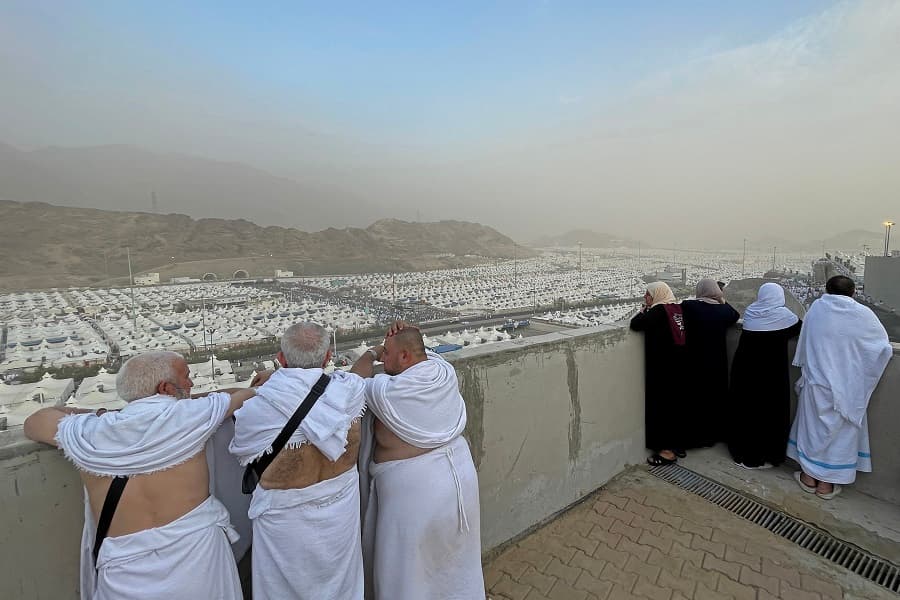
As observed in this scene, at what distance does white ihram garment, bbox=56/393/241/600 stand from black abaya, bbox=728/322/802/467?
322 cm

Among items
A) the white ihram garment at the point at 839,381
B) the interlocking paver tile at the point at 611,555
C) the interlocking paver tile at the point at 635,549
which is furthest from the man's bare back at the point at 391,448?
the white ihram garment at the point at 839,381

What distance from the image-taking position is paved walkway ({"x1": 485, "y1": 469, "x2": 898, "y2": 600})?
6.89ft

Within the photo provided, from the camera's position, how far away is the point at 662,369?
10.3 ft

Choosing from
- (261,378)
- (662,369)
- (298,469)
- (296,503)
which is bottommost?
(662,369)

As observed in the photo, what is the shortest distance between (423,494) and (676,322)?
7.41 feet

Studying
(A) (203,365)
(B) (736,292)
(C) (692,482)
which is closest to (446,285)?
(A) (203,365)

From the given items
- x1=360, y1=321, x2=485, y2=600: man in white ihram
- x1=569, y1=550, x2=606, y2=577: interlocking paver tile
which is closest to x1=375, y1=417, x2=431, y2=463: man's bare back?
x1=360, y1=321, x2=485, y2=600: man in white ihram

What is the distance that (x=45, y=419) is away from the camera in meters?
1.33

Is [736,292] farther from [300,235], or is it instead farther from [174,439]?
[300,235]

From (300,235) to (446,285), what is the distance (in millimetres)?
43555

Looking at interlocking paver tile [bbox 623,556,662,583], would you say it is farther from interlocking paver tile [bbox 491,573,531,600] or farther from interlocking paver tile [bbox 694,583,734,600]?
interlocking paver tile [bbox 491,573,531,600]

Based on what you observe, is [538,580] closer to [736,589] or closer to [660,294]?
[736,589]

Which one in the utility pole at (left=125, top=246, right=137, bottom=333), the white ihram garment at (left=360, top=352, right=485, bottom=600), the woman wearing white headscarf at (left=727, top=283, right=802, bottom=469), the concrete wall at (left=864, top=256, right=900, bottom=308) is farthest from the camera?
the utility pole at (left=125, top=246, right=137, bottom=333)

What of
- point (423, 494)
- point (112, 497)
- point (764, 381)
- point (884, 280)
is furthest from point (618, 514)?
point (884, 280)
